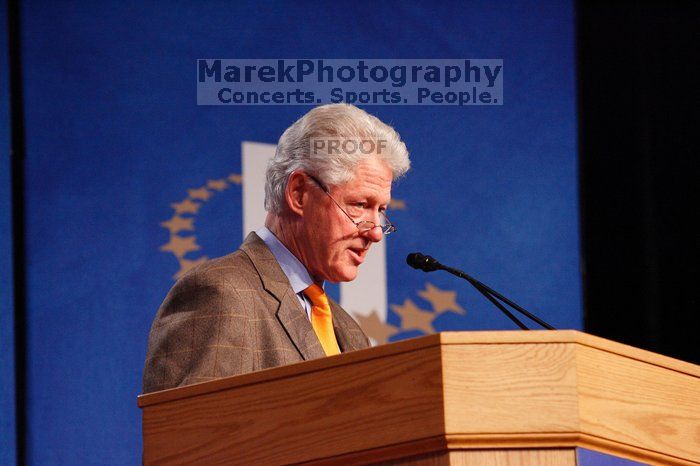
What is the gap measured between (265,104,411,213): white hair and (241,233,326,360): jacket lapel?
0.57 ft

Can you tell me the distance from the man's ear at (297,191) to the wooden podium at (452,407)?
860mm

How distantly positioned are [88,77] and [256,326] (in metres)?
1.47

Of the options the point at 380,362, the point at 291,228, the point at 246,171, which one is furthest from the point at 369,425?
the point at 246,171

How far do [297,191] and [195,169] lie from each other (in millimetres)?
892

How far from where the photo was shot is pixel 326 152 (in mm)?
2342

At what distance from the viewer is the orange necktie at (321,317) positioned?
233cm

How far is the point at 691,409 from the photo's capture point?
157cm

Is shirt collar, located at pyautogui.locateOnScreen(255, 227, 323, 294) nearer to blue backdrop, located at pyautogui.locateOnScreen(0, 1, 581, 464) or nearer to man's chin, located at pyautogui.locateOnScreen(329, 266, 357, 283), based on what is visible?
man's chin, located at pyautogui.locateOnScreen(329, 266, 357, 283)

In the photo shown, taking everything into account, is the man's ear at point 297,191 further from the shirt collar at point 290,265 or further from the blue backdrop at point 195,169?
the blue backdrop at point 195,169

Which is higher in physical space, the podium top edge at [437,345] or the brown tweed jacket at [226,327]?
the brown tweed jacket at [226,327]

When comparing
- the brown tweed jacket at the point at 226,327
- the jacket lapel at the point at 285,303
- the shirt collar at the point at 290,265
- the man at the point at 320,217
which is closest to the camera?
the brown tweed jacket at the point at 226,327

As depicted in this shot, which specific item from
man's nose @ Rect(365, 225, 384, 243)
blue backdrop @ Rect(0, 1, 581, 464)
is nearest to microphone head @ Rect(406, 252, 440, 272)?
man's nose @ Rect(365, 225, 384, 243)

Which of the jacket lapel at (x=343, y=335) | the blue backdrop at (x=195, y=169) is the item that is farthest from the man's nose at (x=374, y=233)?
the blue backdrop at (x=195, y=169)

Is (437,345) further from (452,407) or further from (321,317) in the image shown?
(321,317)
